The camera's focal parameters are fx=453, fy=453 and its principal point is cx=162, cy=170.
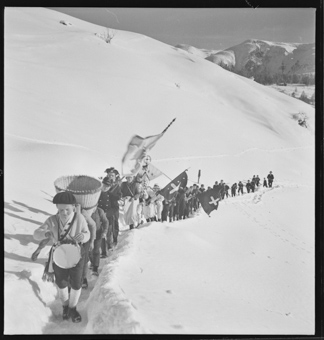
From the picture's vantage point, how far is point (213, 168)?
13.7ft

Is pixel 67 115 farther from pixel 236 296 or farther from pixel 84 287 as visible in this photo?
pixel 236 296

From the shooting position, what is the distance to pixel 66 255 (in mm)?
3580

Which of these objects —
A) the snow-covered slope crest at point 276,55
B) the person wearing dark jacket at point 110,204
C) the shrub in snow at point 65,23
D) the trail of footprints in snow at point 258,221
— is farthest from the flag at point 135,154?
the shrub in snow at point 65,23

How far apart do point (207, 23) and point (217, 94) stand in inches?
27.7

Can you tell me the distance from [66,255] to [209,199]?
138 cm

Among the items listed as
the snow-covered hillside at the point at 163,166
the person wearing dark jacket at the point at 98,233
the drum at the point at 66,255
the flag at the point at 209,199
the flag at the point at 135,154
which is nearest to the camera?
the drum at the point at 66,255

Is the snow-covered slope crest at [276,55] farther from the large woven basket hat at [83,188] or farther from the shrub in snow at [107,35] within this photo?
the large woven basket hat at [83,188]

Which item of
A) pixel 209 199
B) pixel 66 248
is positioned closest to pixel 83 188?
pixel 66 248

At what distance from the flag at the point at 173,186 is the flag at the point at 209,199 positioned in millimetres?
208

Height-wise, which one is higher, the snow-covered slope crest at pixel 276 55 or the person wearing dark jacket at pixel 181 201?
the snow-covered slope crest at pixel 276 55

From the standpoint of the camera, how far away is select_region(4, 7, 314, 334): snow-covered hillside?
12.1 ft

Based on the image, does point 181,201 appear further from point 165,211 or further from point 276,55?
point 276,55

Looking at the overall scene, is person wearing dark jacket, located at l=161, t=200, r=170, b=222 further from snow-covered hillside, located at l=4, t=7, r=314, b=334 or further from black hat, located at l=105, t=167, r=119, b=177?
black hat, located at l=105, t=167, r=119, b=177

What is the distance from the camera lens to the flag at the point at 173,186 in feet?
13.4
